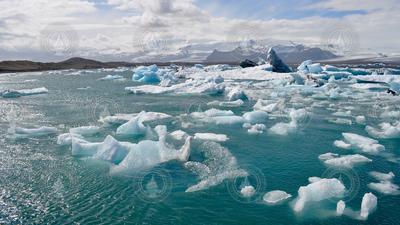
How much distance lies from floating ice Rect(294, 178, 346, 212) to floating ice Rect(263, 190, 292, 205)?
288mm

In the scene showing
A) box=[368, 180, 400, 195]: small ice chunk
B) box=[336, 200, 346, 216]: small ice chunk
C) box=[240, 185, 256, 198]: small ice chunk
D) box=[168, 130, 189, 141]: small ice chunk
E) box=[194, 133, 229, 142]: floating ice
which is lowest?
box=[368, 180, 400, 195]: small ice chunk

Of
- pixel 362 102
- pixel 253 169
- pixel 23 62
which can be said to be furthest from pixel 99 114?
pixel 23 62

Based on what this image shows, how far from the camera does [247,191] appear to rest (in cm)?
790

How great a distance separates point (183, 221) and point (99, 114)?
11.4 metres

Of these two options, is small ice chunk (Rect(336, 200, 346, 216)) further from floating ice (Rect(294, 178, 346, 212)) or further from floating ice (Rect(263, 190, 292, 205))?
floating ice (Rect(263, 190, 292, 205))

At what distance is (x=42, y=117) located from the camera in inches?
645

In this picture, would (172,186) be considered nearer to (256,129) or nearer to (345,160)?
(345,160)

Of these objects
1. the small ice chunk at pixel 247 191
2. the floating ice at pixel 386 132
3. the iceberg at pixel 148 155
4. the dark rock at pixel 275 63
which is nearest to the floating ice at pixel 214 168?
the iceberg at pixel 148 155

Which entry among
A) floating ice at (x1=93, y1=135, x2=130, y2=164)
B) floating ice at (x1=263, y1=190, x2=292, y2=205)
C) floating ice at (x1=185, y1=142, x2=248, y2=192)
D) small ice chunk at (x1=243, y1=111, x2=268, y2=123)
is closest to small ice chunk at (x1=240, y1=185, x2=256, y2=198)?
floating ice at (x1=263, y1=190, x2=292, y2=205)

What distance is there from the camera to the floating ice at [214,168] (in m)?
8.36

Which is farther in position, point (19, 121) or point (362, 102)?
point (362, 102)

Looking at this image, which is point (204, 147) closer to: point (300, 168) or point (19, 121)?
point (300, 168)

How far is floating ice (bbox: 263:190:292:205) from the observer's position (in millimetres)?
7516

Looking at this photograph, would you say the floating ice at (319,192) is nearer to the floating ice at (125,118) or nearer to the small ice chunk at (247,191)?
the small ice chunk at (247,191)
